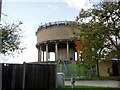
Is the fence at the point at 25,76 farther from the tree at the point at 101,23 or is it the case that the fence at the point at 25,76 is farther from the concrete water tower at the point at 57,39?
the concrete water tower at the point at 57,39

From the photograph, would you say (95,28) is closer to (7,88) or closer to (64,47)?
(7,88)

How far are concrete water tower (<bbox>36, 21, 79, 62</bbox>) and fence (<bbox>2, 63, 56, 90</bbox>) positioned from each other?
72.4 feet

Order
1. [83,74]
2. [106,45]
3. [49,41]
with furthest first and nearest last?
[49,41] < [83,74] < [106,45]

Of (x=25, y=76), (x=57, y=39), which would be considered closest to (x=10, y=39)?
(x=25, y=76)

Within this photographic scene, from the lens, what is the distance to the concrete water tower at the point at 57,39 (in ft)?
112

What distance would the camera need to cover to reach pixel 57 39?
33906mm

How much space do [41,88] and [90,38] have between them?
14.1 feet

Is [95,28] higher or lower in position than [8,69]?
higher

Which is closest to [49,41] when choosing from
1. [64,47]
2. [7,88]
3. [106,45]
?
[64,47]

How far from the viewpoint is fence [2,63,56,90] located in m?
9.05

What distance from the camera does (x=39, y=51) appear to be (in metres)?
38.0

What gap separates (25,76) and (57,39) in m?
24.5

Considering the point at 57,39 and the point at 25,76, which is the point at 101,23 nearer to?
the point at 25,76

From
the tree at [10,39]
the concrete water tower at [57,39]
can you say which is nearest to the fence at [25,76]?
the tree at [10,39]
